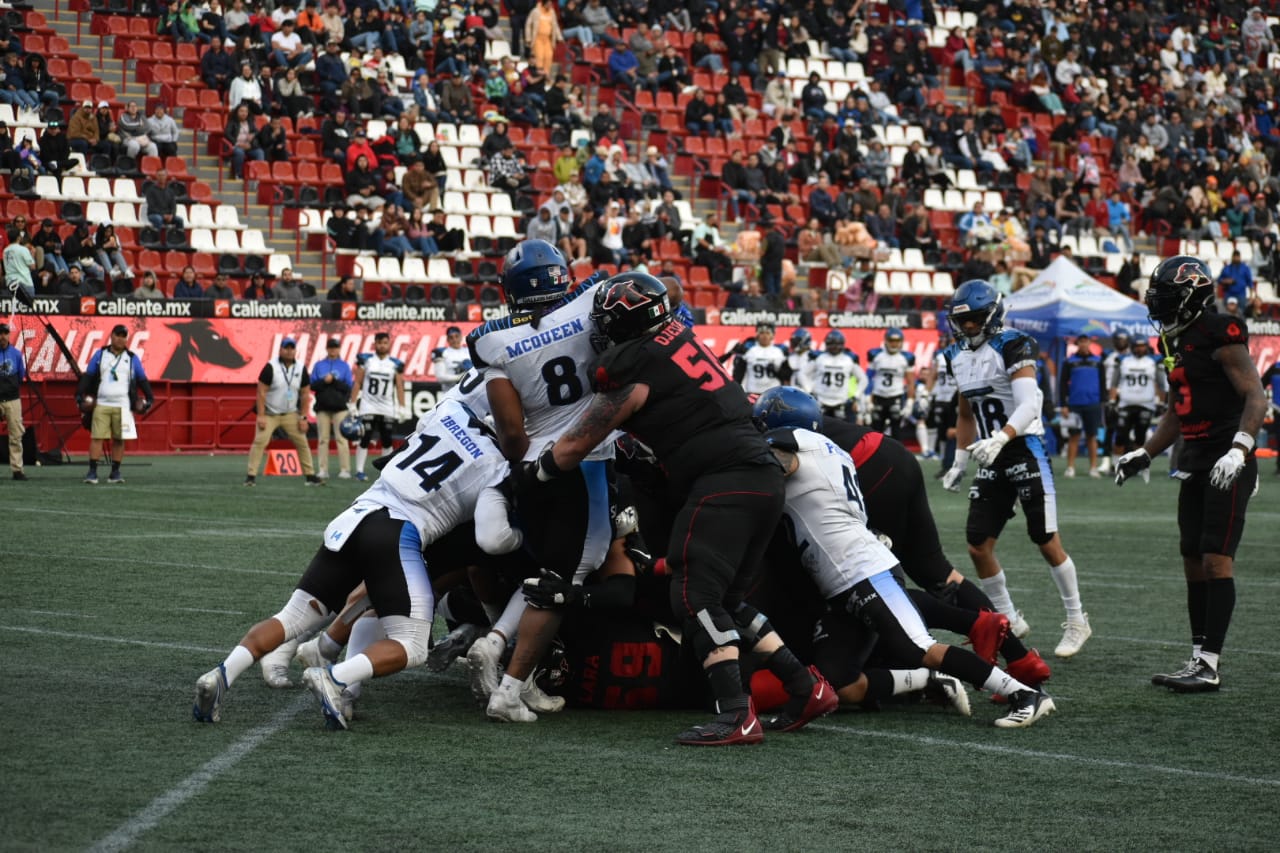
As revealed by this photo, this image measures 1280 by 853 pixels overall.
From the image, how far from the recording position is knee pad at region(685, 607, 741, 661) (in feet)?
20.4

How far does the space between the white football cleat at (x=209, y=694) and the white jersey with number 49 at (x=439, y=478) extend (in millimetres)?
817

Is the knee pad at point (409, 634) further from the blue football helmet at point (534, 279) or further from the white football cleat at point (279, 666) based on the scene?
the blue football helmet at point (534, 279)

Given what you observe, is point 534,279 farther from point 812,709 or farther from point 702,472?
point 812,709

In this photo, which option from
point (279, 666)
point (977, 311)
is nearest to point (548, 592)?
point (279, 666)

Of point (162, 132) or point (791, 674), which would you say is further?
point (162, 132)

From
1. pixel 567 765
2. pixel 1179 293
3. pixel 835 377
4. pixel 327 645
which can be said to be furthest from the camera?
pixel 835 377

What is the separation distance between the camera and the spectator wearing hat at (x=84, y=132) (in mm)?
24125

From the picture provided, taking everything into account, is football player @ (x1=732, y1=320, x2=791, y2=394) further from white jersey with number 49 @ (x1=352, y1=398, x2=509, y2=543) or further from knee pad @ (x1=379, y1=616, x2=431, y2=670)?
knee pad @ (x1=379, y1=616, x2=431, y2=670)

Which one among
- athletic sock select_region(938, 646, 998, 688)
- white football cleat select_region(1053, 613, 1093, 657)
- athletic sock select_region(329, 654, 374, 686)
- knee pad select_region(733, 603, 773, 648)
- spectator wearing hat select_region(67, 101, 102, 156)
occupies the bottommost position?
white football cleat select_region(1053, 613, 1093, 657)

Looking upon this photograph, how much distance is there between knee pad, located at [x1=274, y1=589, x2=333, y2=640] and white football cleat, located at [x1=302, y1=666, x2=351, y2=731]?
26 cm

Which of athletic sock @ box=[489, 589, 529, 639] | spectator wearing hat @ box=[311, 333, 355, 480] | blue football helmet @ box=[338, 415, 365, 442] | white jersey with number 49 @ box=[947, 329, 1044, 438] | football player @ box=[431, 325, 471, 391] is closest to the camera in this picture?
athletic sock @ box=[489, 589, 529, 639]

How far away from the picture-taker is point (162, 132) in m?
25.1

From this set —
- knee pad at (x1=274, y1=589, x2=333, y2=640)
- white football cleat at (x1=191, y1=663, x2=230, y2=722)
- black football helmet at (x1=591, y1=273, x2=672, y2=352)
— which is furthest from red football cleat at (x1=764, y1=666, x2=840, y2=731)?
white football cleat at (x1=191, y1=663, x2=230, y2=722)

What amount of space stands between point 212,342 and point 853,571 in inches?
719
